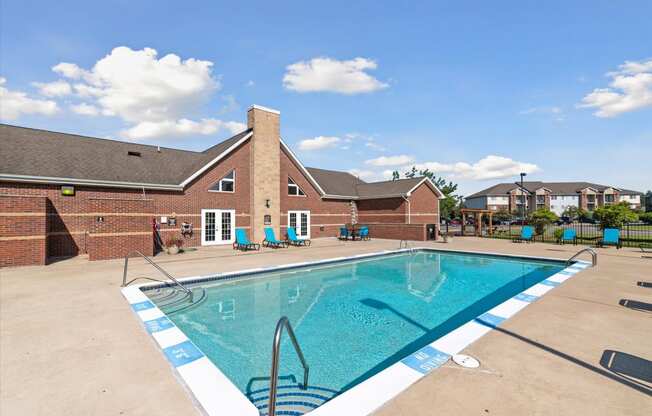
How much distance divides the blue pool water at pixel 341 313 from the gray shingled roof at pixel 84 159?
11.2 m

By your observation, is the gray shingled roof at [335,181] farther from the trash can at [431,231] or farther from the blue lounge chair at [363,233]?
the trash can at [431,231]

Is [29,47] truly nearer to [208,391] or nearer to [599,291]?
[208,391]

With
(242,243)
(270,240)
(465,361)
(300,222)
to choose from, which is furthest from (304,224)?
(465,361)

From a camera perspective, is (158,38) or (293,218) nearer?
(158,38)

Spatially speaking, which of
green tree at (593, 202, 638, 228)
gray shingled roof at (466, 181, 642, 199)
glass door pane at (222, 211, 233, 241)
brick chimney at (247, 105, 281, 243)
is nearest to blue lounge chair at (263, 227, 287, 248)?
brick chimney at (247, 105, 281, 243)

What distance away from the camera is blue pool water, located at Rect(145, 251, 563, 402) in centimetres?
496

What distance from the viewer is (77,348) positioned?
4.48 meters

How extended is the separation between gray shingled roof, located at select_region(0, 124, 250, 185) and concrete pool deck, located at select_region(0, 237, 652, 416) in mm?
10078

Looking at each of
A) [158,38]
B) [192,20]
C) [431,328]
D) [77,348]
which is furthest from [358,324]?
[158,38]

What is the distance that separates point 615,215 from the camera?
18641 millimetres

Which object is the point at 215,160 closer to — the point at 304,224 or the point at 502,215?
the point at 304,224

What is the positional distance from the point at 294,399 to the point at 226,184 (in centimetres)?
1760

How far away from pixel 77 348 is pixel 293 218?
18.8m

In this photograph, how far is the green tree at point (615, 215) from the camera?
18.4 metres
